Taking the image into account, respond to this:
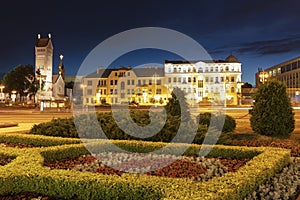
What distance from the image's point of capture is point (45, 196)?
567cm

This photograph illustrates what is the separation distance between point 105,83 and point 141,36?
260 ft

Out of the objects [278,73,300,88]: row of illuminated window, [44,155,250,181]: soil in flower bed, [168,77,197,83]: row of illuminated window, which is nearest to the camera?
[44,155,250,181]: soil in flower bed

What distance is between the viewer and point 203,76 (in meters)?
93.1

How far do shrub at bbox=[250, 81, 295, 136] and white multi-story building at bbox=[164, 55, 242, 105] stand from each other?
77832 millimetres

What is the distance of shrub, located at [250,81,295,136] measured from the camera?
42.3 ft

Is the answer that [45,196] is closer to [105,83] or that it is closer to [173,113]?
[173,113]

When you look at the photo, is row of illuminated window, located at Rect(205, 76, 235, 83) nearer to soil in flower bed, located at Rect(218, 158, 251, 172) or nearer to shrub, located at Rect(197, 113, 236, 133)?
shrub, located at Rect(197, 113, 236, 133)

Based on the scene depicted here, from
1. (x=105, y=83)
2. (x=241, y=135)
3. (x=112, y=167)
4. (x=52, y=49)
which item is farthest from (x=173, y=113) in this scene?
(x=52, y=49)

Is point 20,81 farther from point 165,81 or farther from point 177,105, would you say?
point 177,105

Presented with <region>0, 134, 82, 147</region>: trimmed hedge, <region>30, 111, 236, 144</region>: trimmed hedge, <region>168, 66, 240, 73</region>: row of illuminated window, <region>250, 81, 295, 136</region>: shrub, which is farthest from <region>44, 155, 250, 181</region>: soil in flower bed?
<region>168, 66, 240, 73</region>: row of illuminated window

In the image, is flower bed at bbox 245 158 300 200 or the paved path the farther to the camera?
the paved path

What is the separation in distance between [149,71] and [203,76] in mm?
15965

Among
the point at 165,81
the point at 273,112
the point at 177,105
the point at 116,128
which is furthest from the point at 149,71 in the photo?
the point at 116,128

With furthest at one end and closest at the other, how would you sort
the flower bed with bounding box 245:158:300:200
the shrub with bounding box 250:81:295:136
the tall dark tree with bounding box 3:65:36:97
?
1. the tall dark tree with bounding box 3:65:36:97
2. the shrub with bounding box 250:81:295:136
3. the flower bed with bounding box 245:158:300:200
